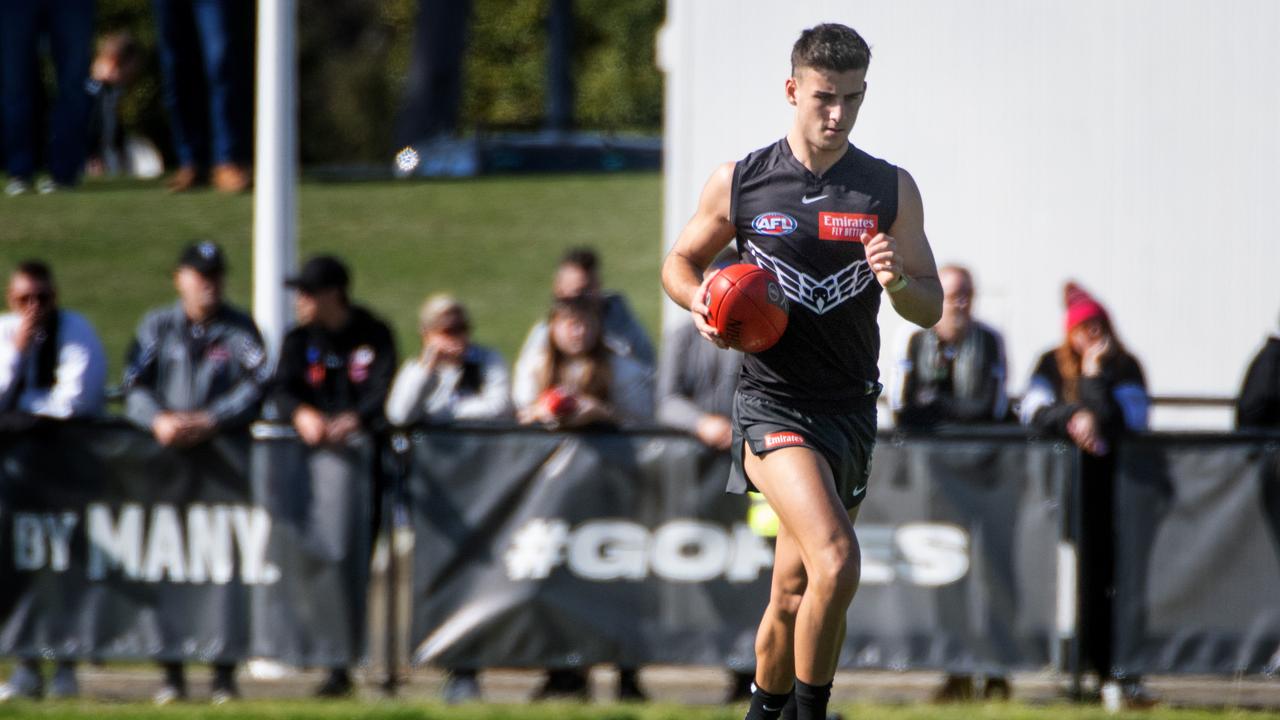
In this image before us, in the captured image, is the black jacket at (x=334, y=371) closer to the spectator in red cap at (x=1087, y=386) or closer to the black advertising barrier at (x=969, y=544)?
the black advertising barrier at (x=969, y=544)

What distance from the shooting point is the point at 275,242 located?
1038cm

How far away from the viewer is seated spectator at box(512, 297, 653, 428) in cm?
862

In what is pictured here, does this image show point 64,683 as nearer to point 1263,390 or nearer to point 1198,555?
point 1198,555

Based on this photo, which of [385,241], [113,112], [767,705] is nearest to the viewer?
[767,705]

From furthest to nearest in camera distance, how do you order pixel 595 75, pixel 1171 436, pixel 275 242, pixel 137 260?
1. pixel 595 75
2. pixel 137 260
3. pixel 275 242
4. pixel 1171 436

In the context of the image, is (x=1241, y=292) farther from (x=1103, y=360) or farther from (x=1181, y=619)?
(x=1181, y=619)

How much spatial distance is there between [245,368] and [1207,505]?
518cm

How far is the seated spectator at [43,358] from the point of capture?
28.6 ft

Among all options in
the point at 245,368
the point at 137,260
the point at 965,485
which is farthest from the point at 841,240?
the point at 137,260

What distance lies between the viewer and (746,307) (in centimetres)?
525

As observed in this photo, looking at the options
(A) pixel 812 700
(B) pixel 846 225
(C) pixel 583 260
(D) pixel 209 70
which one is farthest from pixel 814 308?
(D) pixel 209 70

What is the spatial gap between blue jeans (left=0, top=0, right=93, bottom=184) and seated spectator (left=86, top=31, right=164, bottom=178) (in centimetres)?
30

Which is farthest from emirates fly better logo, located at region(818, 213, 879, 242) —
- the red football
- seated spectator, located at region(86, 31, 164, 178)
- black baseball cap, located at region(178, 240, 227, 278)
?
seated spectator, located at region(86, 31, 164, 178)

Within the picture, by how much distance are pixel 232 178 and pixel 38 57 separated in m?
2.52
